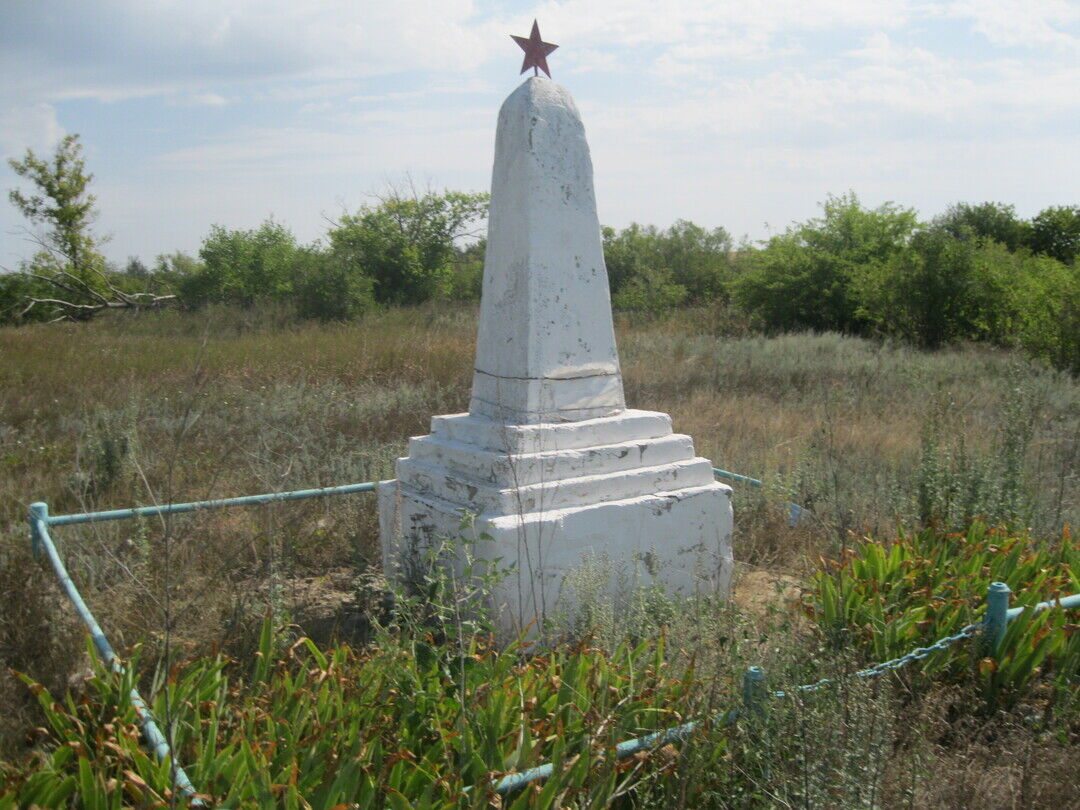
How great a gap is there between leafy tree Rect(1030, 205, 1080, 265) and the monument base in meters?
18.4

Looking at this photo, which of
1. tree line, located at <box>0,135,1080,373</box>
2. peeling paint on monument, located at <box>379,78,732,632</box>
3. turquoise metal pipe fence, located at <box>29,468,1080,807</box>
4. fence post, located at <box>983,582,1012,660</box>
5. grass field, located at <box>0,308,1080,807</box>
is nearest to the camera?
turquoise metal pipe fence, located at <box>29,468,1080,807</box>

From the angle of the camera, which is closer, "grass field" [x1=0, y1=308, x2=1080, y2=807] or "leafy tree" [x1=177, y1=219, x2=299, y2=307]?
"grass field" [x1=0, y1=308, x2=1080, y2=807]

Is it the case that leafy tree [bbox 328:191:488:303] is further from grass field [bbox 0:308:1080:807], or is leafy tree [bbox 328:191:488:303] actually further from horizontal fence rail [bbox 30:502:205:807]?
horizontal fence rail [bbox 30:502:205:807]

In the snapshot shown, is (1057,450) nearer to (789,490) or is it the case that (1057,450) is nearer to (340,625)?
(789,490)

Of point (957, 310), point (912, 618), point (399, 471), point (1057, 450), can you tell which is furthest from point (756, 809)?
point (957, 310)

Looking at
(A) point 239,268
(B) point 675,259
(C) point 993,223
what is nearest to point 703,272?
(B) point 675,259

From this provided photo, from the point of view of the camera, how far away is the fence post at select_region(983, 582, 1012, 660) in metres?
2.94

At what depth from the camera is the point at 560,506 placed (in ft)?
12.3

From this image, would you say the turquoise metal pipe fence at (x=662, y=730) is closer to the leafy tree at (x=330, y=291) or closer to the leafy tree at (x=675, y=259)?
the leafy tree at (x=330, y=291)

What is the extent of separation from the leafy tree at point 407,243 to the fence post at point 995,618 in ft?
58.7

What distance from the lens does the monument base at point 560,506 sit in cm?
357

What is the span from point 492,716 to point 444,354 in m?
8.54

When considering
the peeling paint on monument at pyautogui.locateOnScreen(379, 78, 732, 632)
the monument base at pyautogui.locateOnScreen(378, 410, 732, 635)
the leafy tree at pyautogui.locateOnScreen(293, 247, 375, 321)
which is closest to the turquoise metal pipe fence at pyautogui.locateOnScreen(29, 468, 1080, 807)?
the monument base at pyautogui.locateOnScreen(378, 410, 732, 635)

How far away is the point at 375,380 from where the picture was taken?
9.86 meters
